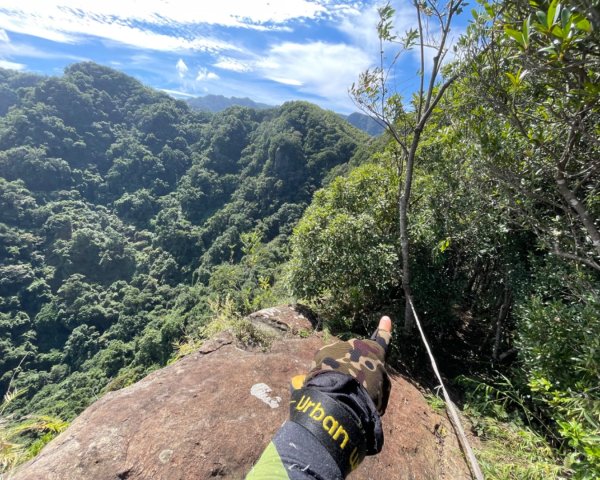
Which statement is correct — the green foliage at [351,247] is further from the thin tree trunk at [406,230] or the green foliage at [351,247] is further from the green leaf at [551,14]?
the green leaf at [551,14]

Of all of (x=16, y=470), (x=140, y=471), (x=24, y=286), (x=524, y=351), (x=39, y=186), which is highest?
(x=524, y=351)

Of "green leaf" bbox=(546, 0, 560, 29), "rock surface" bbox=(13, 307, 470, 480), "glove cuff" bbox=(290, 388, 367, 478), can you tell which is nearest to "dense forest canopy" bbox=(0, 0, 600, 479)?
"green leaf" bbox=(546, 0, 560, 29)

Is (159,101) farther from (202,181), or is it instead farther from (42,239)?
(42,239)

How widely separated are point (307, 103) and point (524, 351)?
110714 mm

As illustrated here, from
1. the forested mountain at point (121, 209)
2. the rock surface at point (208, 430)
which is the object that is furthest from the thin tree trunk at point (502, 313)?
the forested mountain at point (121, 209)

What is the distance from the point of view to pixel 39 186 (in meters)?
84.4

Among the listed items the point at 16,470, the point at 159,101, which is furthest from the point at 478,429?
the point at 159,101

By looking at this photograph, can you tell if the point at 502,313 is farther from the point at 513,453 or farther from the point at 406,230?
the point at 513,453

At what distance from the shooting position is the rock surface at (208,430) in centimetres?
260

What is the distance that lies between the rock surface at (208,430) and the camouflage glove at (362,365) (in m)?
1.89

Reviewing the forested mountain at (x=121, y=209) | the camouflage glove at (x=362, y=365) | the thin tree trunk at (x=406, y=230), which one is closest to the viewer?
the camouflage glove at (x=362, y=365)

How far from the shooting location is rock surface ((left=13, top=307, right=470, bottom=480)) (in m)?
2.60

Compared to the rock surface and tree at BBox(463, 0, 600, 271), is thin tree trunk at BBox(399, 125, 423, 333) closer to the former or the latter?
tree at BBox(463, 0, 600, 271)

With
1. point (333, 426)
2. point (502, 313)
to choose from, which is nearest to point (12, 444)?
point (333, 426)
